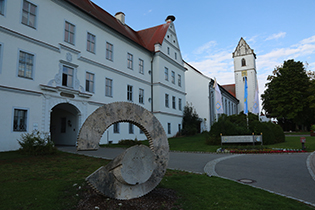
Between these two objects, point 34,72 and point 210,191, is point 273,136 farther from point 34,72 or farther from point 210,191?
point 34,72

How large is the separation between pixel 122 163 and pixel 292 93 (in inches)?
1795

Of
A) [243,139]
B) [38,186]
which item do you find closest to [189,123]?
[243,139]

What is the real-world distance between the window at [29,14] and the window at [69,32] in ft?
8.78

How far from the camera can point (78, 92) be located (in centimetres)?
1845

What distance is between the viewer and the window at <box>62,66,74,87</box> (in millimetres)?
17888

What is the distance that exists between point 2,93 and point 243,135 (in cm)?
1704

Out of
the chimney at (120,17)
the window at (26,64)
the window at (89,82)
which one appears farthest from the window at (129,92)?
the window at (26,64)

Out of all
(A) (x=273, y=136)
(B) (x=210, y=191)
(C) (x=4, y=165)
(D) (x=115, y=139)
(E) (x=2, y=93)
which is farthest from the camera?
(D) (x=115, y=139)

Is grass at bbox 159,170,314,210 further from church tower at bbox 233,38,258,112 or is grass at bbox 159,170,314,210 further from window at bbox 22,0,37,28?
church tower at bbox 233,38,258,112

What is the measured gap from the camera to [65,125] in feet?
70.3

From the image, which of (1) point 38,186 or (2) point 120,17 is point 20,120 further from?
(2) point 120,17

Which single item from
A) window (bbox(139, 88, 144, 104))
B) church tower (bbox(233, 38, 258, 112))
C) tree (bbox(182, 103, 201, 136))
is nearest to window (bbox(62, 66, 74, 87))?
window (bbox(139, 88, 144, 104))

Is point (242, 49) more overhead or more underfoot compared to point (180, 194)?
more overhead

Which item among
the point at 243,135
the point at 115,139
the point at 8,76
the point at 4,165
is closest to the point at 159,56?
the point at 115,139
